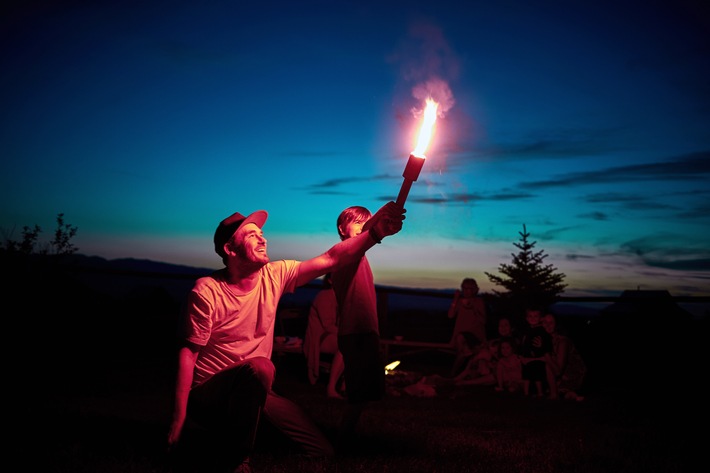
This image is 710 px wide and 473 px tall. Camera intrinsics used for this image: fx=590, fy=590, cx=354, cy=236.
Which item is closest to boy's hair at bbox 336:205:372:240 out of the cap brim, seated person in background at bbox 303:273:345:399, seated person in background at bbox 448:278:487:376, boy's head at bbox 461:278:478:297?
the cap brim

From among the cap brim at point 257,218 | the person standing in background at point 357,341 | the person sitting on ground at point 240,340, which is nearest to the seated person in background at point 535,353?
the person standing in background at point 357,341

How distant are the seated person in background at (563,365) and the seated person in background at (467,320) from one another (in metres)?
1.47

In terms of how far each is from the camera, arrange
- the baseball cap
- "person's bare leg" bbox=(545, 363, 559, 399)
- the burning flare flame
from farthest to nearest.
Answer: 1. "person's bare leg" bbox=(545, 363, 559, 399)
2. the baseball cap
3. the burning flare flame

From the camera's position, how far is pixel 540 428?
18.4 feet

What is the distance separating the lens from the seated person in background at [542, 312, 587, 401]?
7.81 meters

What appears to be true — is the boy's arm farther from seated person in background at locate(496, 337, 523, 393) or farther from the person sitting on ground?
seated person in background at locate(496, 337, 523, 393)

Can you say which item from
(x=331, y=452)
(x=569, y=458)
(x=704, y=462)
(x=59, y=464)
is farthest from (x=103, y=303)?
(x=704, y=462)

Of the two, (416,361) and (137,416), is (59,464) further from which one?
(416,361)

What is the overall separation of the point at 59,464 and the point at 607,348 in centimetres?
1008

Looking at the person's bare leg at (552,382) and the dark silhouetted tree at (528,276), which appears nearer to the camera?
the person's bare leg at (552,382)

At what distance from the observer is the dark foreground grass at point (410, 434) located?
13.0ft

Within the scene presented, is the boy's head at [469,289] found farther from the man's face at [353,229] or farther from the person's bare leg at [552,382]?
the man's face at [353,229]

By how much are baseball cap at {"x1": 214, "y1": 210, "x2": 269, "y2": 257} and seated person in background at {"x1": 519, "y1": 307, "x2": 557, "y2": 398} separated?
17.7ft

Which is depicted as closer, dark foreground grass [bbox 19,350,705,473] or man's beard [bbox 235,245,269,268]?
man's beard [bbox 235,245,269,268]
